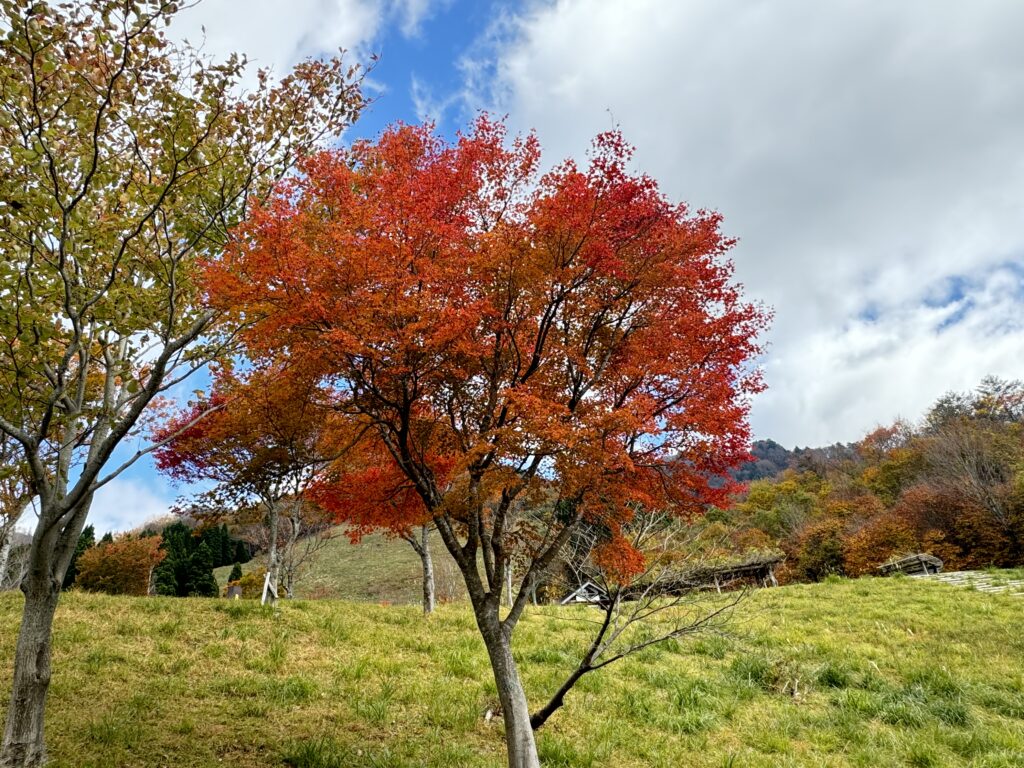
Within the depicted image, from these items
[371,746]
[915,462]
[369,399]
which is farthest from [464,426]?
[915,462]

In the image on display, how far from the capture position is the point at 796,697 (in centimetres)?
928

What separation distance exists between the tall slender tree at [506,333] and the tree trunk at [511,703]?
17 millimetres

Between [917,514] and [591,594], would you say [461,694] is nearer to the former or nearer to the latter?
[591,594]

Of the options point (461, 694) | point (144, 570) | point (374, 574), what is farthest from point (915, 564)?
point (144, 570)

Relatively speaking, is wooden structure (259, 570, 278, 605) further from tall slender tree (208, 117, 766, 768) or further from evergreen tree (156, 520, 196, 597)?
evergreen tree (156, 520, 196, 597)

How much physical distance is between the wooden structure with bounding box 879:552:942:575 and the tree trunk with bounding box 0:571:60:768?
29103mm

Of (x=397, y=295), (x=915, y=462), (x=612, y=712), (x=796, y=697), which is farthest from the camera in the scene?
(x=915, y=462)

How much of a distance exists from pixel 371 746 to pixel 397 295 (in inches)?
222

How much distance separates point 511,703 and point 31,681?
505 cm

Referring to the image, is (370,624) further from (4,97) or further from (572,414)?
(4,97)

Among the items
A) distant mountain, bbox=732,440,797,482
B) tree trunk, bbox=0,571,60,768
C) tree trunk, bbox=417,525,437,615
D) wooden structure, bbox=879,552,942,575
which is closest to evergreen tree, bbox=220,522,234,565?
tree trunk, bbox=417,525,437,615

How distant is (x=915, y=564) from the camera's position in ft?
80.5

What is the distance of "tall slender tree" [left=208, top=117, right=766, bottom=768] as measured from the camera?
20.5ft

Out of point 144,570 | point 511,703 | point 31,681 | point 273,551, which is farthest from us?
point 144,570
